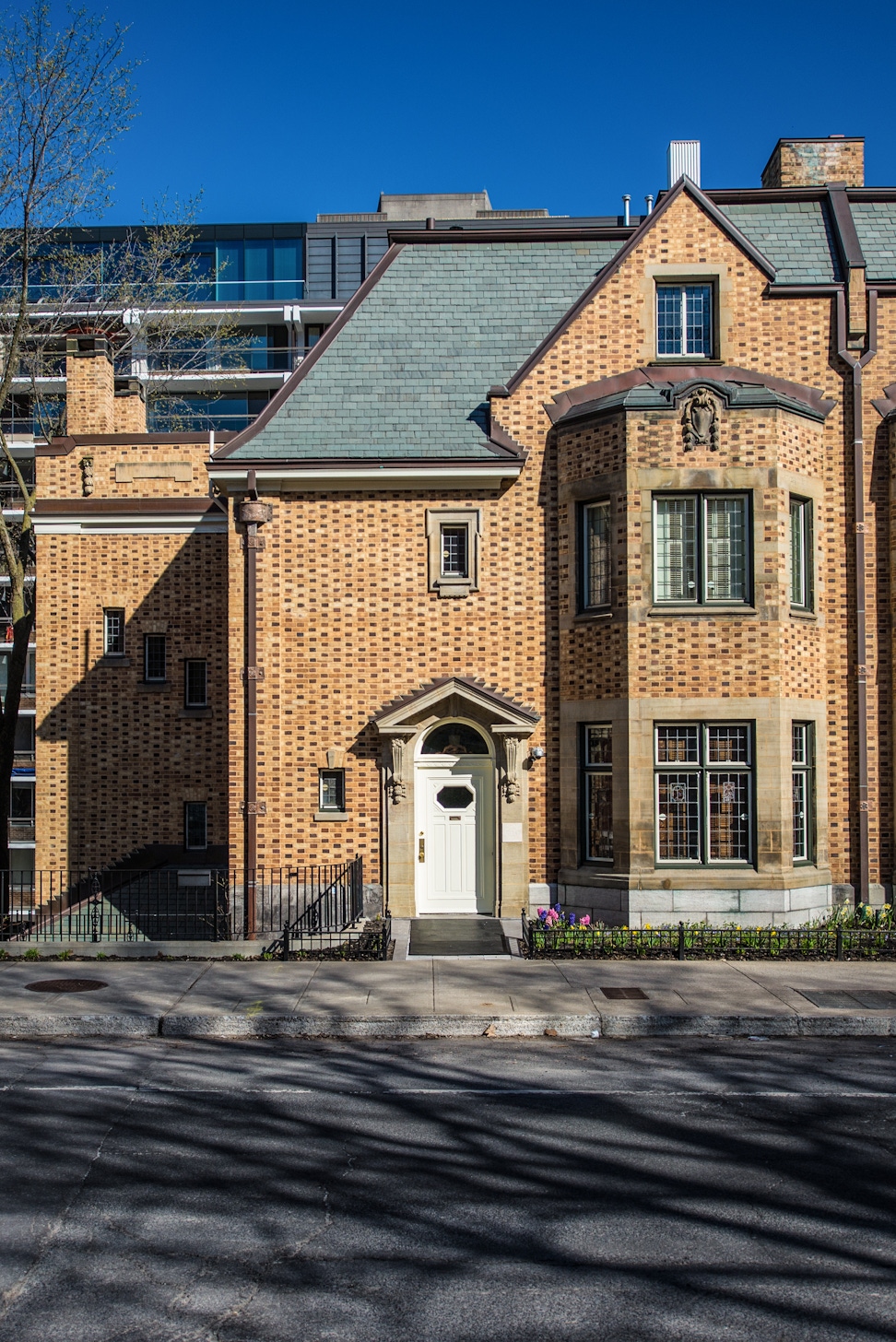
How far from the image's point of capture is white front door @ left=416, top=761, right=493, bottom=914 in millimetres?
18219

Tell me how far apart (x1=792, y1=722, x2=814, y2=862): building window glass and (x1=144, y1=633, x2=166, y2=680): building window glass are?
493 inches

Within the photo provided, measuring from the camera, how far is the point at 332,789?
1834cm

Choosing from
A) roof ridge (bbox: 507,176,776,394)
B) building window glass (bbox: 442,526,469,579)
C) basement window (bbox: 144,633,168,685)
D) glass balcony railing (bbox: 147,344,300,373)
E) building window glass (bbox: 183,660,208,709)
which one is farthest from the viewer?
glass balcony railing (bbox: 147,344,300,373)

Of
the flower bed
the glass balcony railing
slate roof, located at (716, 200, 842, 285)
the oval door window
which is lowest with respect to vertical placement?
the flower bed

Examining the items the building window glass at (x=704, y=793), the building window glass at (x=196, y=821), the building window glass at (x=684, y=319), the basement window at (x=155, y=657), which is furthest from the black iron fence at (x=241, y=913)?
the building window glass at (x=684, y=319)

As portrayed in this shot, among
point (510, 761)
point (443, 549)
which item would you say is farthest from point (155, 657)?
point (510, 761)

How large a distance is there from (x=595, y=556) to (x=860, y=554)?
13.6ft

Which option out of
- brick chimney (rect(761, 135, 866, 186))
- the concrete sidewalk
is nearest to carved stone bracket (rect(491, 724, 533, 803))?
the concrete sidewalk

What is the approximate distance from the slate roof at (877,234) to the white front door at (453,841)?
10.3m

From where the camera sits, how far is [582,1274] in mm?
6156

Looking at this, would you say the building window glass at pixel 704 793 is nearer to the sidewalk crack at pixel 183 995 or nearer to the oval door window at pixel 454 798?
the oval door window at pixel 454 798

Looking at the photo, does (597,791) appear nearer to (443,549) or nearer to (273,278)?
(443,549)

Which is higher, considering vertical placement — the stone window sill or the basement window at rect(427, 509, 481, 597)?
the basement window at rect(427, 509, 481, 597)

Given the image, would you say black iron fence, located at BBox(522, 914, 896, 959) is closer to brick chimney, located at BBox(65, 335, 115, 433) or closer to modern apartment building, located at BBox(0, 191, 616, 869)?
brick chimney, located at BBox(65, 335, 115, 433)
